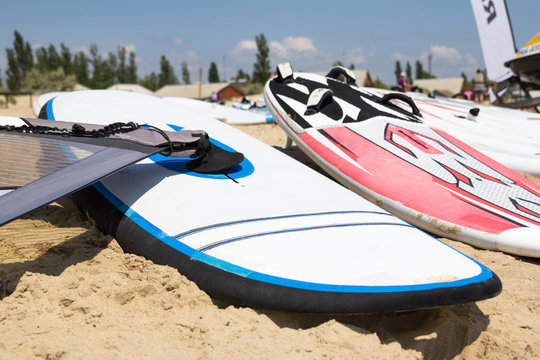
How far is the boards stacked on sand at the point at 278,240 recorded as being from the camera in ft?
4.75

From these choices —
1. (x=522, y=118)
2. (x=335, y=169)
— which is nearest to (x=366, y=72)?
(x=522, y=118)

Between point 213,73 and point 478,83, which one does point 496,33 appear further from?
point 213,73

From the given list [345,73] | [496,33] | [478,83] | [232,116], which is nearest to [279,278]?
[345,73]

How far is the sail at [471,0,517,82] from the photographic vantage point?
9.82 meters

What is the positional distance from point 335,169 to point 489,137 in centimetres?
195

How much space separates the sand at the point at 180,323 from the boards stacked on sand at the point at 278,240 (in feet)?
0.26

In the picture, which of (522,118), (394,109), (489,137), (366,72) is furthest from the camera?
(366,72)

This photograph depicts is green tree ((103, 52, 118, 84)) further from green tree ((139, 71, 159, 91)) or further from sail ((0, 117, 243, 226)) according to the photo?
sail ((0, 117, 243, 226))

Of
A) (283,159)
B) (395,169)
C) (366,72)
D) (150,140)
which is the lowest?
(366,72)

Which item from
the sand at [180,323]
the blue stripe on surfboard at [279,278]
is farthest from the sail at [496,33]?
the blue stripe on surfboard at [279,278]

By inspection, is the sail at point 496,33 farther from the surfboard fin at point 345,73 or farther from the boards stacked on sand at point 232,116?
the surfboard fin at point 345,73

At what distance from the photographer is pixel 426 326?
1.57 meters

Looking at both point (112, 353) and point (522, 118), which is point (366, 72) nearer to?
point (522, 118)

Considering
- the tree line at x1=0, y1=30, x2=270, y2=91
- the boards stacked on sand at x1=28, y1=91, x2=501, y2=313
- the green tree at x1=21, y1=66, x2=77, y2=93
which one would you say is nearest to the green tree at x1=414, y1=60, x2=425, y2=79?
the tree line at x1=0, y1=30, x2=270, y2=91
